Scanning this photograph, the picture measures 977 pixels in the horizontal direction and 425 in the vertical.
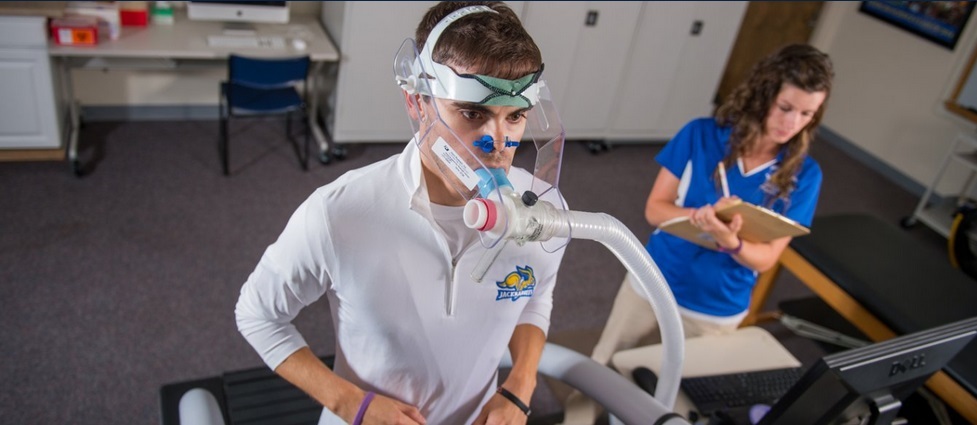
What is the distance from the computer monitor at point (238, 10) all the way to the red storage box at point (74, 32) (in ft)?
1.51

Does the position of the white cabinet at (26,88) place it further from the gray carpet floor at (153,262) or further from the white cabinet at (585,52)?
the white cabinet at (585,52)

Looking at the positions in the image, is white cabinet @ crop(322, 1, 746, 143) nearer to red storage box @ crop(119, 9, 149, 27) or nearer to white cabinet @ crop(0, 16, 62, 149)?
red storage box @ crop(119, 9, 149, 27)

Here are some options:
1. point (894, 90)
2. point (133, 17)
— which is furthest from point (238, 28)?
point (894, 90)

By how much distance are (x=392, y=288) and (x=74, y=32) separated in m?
2.87

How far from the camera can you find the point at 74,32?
3.30 meters

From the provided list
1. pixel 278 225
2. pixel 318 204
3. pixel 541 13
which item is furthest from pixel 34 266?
pixel 541 13

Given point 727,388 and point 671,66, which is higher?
point 727,388

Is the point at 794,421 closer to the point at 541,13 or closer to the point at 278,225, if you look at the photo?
the point at 278,225

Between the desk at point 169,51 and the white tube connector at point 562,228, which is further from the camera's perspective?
the desk at point 169,51

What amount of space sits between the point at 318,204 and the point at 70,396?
6.06ft

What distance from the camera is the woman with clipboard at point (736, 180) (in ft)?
6.12

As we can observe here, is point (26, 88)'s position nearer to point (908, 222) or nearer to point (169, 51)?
point (169, 51)

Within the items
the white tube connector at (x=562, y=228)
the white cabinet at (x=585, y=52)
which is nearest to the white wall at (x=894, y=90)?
the white cabinet at (x=585, y=52)

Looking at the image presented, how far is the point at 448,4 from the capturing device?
44.9 inches
